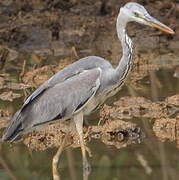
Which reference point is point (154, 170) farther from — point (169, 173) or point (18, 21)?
point (18, 21)

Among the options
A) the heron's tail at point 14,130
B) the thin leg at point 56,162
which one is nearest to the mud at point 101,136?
the thin leg at point 56,162

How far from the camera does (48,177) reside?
724 centimetres

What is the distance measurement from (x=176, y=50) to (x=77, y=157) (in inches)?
209

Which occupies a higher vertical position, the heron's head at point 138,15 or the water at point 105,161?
the heron's head at point 138,15

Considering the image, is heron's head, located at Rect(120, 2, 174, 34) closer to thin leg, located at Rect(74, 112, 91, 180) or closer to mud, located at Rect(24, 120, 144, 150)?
thin leg, located at Rect(74, 112, 91, 180)

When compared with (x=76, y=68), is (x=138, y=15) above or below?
above

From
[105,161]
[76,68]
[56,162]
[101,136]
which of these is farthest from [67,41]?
[56,162]

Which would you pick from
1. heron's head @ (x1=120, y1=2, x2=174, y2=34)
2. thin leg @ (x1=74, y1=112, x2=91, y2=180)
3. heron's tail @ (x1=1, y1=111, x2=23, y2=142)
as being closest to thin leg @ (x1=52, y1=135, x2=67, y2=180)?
thin leg @ (x1=74, y1=112, x2=91, y2=180)

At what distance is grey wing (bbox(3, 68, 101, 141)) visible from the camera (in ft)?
23.2

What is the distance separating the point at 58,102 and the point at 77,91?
0.24 m

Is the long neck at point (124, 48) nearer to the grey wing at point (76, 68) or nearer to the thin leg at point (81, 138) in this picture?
the grey wing at point (76, 68)

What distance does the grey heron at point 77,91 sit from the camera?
7.08 m

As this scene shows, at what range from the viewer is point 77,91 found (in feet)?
23.4

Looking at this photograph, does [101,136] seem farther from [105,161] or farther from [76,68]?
[76,68]
